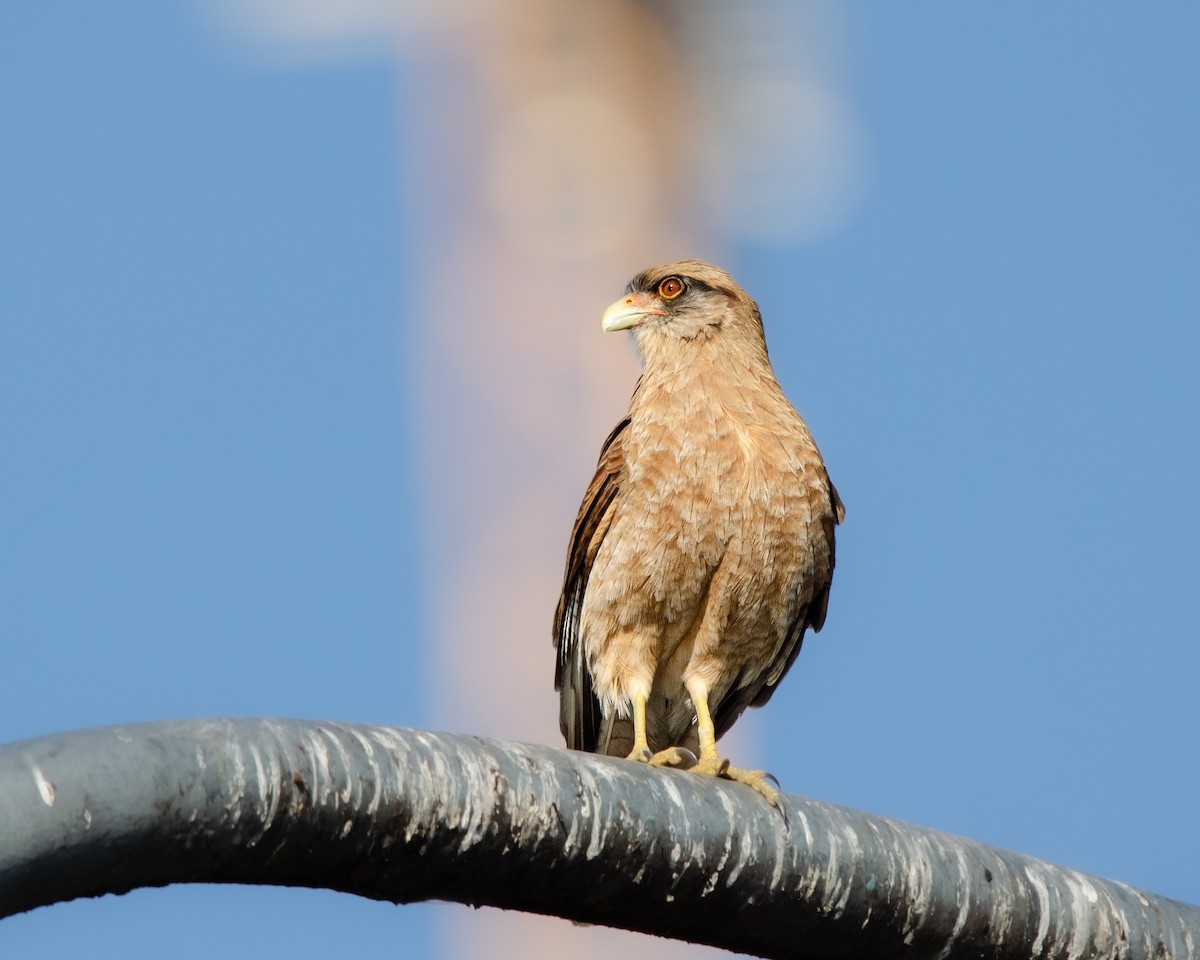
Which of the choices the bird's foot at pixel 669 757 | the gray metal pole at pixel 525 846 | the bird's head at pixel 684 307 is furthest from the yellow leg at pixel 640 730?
the gray metal pole at pixel 525 846

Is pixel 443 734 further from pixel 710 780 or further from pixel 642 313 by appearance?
pixel 642 313

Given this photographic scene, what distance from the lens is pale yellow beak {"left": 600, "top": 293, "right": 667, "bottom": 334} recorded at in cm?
710

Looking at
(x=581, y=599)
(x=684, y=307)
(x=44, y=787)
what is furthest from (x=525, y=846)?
(x=684, y=307)

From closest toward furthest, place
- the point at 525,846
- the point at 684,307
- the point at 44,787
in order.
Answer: the point at 44,787
the point at 525,846
the point at 684,307

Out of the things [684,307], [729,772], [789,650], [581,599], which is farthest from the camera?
[684,307]

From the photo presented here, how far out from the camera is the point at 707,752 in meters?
6.14

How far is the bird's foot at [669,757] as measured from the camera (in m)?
5.76

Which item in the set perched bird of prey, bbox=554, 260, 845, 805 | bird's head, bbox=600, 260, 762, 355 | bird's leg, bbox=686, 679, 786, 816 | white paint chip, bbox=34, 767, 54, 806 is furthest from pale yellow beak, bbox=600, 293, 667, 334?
white paint chip, bbox=34, 767, 54, 806

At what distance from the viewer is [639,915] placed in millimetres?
3543

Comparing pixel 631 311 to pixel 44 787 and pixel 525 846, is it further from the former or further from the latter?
pixel 44 787

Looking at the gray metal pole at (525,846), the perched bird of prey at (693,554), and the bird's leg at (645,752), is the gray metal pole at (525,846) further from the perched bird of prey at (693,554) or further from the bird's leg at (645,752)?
the perched bird of prey at (693,554)

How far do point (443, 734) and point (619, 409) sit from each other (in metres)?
7.50

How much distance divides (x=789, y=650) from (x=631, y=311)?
1353 mm

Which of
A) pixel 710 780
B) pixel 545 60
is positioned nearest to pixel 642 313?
pixel 710 780
